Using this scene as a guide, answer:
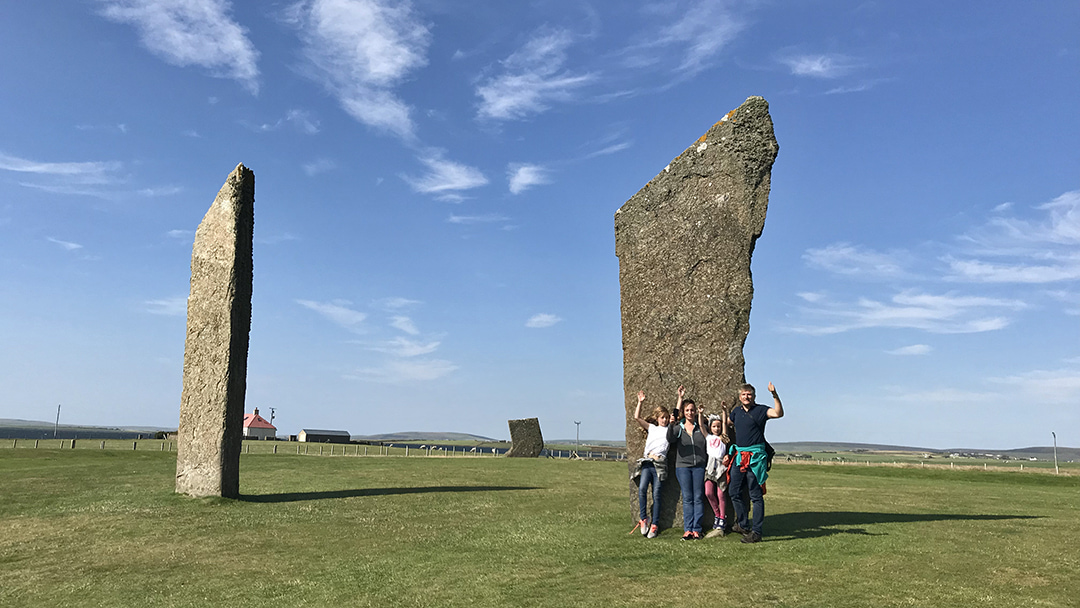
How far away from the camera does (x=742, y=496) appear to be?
25.5 ft

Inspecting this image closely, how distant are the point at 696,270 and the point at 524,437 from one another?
24.8m

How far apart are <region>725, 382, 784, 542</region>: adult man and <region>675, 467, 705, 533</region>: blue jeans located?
338 millimetres

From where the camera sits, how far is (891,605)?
4.96 m

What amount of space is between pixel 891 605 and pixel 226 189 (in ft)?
38.0

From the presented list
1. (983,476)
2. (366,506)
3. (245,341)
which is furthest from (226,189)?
(983,476)

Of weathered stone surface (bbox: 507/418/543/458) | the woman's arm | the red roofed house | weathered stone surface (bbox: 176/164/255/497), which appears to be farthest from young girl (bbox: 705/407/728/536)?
the red roofed house

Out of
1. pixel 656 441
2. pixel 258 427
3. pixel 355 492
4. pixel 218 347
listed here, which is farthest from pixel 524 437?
pixel 258 427

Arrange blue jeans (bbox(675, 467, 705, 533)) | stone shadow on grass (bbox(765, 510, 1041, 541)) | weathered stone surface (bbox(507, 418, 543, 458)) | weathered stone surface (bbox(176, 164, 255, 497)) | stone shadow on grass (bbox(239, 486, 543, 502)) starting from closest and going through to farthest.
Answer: blue jeans (bbox(675, 467, 705, 533))
stone shadow on grass (bbox(765, 510, 1041, 541))
weathered stone surface (bbox(176, 164, 255, 497))
stone shadow on grass (bbox(239, 486, 543, 502))
weathered stone surface (bbox(507, 418, 543, 458))

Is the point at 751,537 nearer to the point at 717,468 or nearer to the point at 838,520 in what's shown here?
the point at 717,468

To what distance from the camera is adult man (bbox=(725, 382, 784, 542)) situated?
7.59 metres

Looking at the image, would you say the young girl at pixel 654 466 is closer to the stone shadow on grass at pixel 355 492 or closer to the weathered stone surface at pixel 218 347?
the stone shadow on grass at pixel 355 492

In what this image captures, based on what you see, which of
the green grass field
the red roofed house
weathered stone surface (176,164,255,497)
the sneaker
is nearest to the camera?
the green grass field

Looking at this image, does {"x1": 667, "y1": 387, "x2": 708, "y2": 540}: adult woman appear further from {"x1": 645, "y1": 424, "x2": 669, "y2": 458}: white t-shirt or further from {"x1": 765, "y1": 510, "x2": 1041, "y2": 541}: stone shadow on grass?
{"x1": 765, "y1": 510, "x2": 1041, "y2": 541}: stone shadow on grass

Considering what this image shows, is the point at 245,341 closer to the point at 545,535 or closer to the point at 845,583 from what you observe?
the point at 545,535
